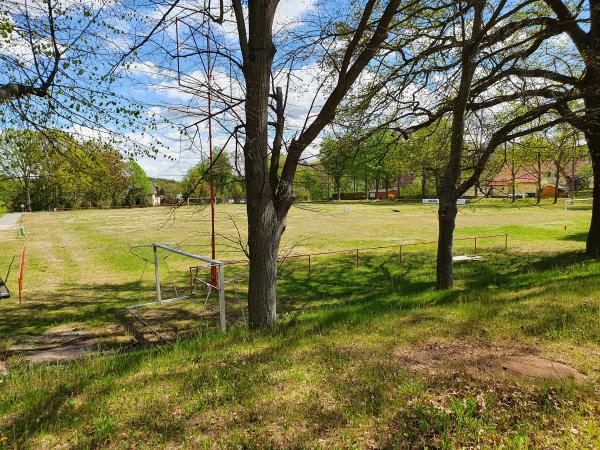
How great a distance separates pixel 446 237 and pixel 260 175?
21.2ft

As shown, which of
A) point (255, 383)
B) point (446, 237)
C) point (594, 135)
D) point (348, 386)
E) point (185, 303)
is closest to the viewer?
point (348, 386)

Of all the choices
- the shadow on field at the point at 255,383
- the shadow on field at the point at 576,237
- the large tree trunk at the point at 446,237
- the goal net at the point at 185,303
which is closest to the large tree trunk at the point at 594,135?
the large tree trunk at the point at 446,237

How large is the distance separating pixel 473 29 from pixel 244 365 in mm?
8669

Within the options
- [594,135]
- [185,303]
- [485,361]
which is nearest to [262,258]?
[485,361]

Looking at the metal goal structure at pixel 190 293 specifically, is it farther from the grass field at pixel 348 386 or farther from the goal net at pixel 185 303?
the grass field at pixel 348 386

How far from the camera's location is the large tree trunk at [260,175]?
231 inches

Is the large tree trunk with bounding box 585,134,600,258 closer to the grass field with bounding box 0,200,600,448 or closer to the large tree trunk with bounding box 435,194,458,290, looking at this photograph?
the large tree trunk with bounding box 435,194,458,290

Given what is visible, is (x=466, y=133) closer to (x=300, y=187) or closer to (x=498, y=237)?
(x=300, y=187)

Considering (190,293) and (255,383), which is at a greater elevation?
(255,383)

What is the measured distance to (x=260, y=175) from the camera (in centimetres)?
612

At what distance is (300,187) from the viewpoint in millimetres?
6852

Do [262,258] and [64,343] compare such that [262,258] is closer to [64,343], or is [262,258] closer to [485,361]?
[485,361]

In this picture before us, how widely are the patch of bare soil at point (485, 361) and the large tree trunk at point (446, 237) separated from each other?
615cm

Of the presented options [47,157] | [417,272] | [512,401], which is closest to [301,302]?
[417,272]
